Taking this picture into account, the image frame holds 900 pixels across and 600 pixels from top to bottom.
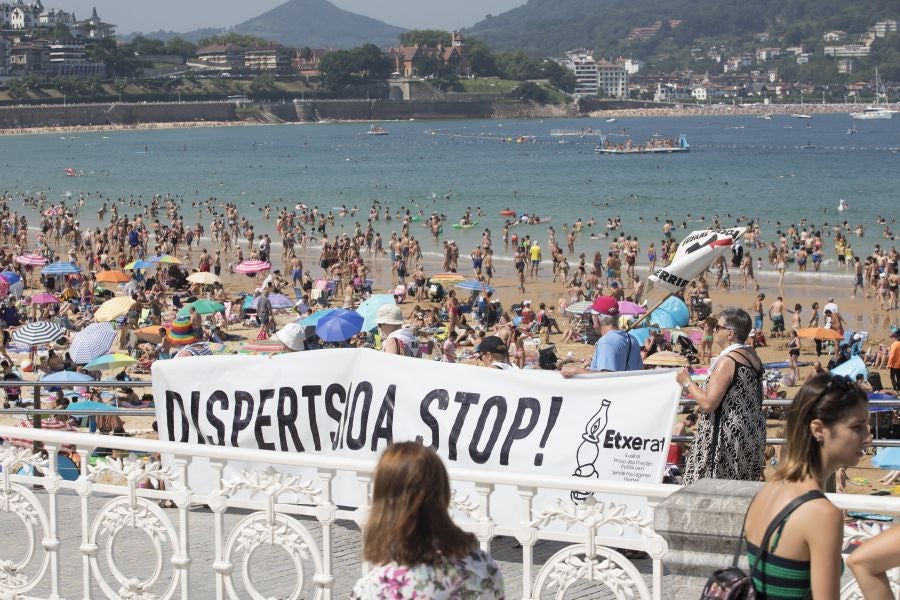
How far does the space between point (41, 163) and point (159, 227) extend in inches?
2964

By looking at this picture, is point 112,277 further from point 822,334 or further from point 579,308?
point 822,334

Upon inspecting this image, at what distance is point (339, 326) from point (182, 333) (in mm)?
6928

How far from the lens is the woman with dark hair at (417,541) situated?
3.25m

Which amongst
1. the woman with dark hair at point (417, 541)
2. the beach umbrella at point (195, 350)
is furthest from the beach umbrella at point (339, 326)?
the woman with dark hair at point (417, 541)

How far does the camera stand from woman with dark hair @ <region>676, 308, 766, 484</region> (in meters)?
5.94

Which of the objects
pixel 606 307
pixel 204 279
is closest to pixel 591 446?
pixel 606 307

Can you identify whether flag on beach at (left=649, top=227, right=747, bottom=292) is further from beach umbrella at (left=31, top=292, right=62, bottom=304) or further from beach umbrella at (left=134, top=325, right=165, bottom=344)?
beach umbrella at (left=31, top=292, right=62, bottom=304)

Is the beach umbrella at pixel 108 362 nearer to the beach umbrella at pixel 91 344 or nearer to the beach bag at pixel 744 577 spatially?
the beach umbrella at pixel 91 344

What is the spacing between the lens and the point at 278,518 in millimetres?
4965

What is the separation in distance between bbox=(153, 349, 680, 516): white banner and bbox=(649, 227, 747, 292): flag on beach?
2.69 metres

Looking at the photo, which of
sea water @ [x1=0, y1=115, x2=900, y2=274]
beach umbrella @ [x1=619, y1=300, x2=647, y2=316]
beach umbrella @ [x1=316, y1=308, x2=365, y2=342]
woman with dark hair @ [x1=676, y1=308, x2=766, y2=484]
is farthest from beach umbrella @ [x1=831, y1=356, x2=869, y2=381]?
sea water @ [x1=0, y1=115, x2=900, y2=274]

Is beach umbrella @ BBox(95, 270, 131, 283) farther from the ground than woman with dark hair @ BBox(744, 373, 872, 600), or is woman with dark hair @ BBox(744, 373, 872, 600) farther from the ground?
woman with dark hair @ BBox(744, 373, 872, 600)

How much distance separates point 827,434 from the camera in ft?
11.4

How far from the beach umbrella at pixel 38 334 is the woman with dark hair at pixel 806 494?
19640 millimetres
